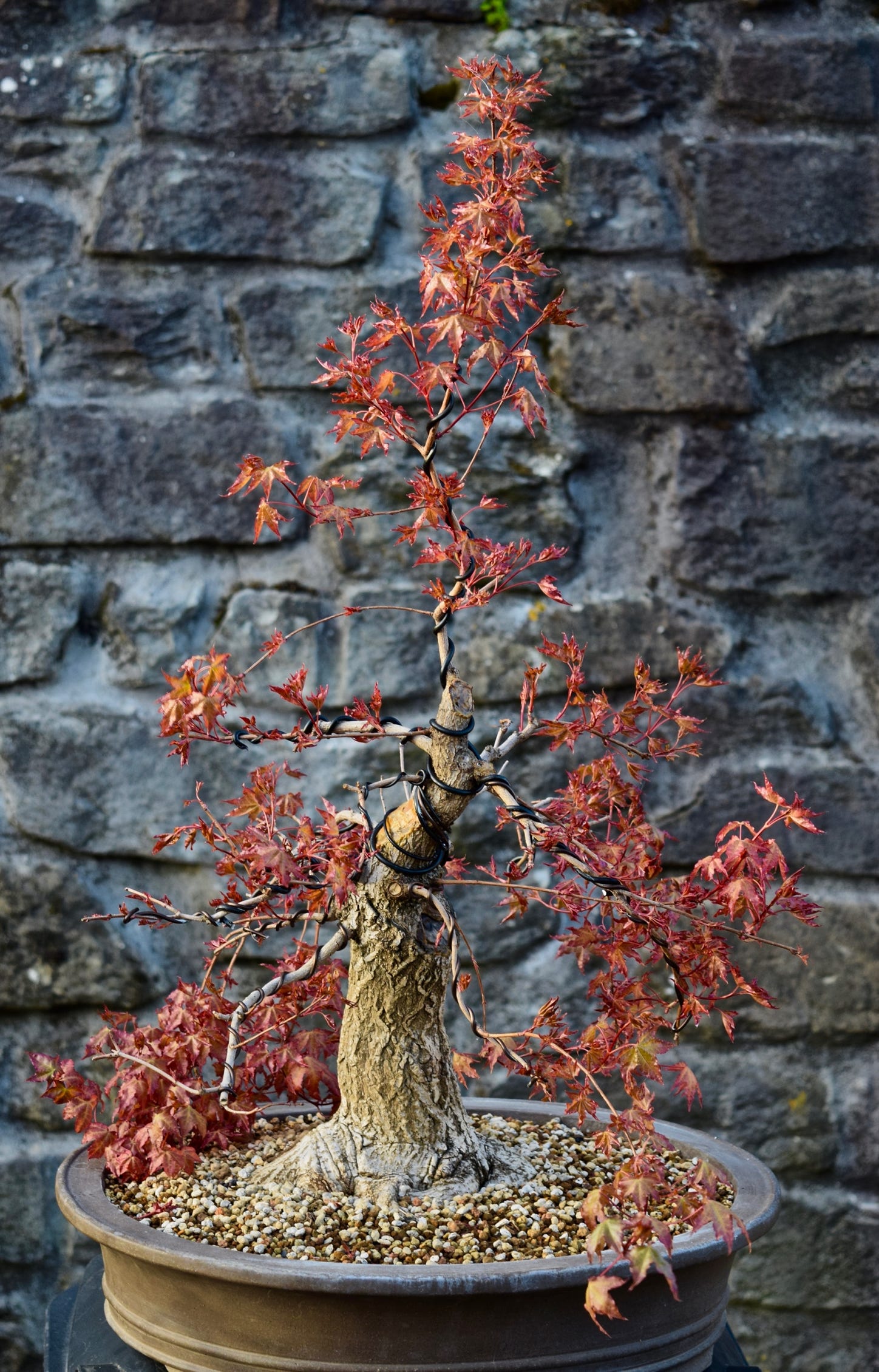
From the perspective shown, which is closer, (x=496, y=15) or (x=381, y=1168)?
(x=381, y=1168)

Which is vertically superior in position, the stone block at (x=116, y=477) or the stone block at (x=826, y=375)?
the stone block at (x=826, y=375)

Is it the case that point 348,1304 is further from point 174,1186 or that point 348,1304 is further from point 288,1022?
point 288,1022

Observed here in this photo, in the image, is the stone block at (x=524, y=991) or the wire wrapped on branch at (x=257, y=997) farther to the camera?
the stone block at (x=524, y=991)

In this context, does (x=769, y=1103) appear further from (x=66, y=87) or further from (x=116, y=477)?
(x=66, y=87)

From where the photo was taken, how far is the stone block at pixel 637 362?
5.11 feet

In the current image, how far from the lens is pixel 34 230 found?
155cm

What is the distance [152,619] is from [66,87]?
0.66 metres

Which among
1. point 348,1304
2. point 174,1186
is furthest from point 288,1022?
point 348,1304

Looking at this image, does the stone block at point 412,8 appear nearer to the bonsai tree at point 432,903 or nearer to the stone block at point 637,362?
the stone block at point 637,362

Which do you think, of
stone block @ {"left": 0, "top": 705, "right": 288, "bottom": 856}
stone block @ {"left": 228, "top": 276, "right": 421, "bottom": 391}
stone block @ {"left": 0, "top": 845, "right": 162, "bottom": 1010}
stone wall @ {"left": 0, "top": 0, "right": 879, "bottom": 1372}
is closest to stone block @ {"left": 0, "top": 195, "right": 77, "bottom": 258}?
stone wall @ {"left": 0, "top": 0, "right": 879, "bottom": 1372}

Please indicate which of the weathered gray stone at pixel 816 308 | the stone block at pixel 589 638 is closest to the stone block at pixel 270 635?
the stone block at pixel 589 638

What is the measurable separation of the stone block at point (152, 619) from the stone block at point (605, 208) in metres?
0.61

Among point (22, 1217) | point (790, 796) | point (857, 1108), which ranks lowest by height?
point (22, 1217)

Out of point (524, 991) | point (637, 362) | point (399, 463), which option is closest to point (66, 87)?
point (399, 463)
